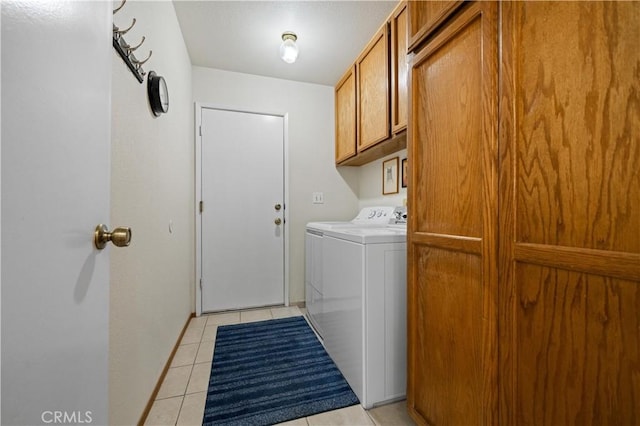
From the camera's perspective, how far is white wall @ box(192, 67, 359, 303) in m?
2.58

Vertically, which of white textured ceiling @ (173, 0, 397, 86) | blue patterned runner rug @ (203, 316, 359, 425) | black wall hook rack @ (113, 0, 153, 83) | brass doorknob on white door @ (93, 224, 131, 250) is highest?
white textured ceiling @ (173, 0, 397, 86)

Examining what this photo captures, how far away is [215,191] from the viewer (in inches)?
99.6

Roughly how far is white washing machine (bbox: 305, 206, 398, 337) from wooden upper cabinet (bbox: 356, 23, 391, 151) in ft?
1.95

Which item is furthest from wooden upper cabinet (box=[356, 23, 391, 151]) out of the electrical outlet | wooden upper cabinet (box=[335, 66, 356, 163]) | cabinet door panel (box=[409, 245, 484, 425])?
cabinet door panel (box=[409, 245, 484, 425])

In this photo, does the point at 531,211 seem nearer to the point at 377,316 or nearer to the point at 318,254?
the point at 377,316

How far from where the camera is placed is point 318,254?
6.84 feet

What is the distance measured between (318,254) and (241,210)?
0.98 metres

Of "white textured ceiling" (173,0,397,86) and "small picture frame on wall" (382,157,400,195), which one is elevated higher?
"white textured ceiling" (173,0,397,86)

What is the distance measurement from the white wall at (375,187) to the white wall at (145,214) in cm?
172

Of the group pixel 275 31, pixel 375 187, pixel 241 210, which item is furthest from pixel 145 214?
pixel 375 187

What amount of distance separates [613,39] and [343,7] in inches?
63.7

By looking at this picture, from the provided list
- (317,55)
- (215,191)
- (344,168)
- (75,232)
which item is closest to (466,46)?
(75,232)

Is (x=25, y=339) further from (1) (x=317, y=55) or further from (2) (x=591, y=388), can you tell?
(1) (x=317, y=55)

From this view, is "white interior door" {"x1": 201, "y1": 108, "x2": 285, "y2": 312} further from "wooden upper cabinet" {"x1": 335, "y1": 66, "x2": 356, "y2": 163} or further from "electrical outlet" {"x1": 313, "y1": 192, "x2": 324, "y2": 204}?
"wooden upper cabinet" {"x1": 335, "y1": 66, "x2": 356, "y2": 163}
